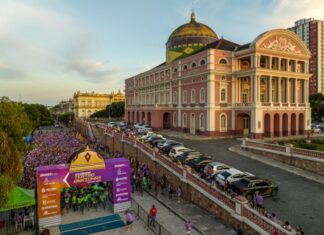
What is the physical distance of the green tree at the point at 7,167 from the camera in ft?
32.6

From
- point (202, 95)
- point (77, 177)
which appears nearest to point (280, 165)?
point (77, 177)

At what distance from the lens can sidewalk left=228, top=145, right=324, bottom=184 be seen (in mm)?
18664

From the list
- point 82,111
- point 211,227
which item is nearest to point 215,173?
point 211,227

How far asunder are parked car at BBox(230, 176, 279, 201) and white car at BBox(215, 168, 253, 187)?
61cm

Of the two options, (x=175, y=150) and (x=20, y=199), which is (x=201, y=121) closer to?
(x=175, y=150)

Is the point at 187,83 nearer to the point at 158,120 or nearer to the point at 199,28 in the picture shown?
the point at 158,120

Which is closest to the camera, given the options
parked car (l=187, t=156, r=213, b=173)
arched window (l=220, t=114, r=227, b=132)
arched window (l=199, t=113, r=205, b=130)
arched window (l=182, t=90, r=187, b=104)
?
parked car (l=187, t=156, r=213, b=173)

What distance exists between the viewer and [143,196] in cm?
1898

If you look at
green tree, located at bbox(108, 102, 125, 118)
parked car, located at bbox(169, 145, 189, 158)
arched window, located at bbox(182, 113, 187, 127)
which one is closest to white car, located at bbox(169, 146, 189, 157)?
parked car, located at bbox(169, 145, 189, 158)

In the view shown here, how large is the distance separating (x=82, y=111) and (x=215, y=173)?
352 ft

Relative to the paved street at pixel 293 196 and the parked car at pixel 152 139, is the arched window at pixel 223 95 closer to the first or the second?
the parked car at pixel 152 139

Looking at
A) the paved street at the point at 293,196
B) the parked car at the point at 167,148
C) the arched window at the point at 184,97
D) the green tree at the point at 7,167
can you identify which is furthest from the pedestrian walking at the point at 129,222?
the arched window at the point at 184,97

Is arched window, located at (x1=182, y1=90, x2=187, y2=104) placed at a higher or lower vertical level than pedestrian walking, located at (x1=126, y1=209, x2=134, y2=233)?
higher

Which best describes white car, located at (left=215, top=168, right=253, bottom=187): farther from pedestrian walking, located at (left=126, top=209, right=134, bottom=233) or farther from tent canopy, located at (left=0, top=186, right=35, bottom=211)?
tent canopy, located at (left=0, top=186, right=35, bottom=211)
